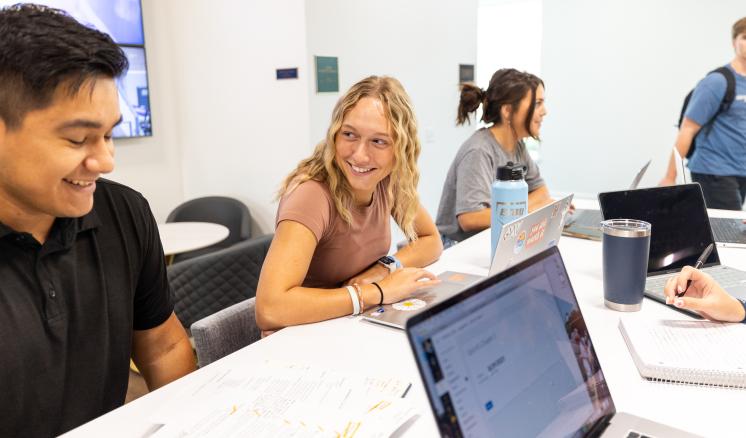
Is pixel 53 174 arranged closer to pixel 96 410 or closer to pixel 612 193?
pixel 96 410

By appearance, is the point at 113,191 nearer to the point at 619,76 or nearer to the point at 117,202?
the point at 117,202

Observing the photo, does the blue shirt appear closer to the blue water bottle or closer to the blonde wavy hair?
the blue water bottle

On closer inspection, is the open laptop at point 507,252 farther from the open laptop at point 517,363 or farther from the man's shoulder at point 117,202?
the man's shoulder at point 117,202

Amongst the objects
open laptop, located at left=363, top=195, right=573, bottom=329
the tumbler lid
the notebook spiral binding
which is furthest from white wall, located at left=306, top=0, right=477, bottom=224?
the notebook spiral binding

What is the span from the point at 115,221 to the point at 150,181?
289 cm

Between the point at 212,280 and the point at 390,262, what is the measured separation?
1.08 m

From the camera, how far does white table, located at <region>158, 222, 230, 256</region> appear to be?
285 centimetres

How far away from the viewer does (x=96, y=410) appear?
113 centimetres

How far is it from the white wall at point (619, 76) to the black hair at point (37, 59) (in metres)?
5.62

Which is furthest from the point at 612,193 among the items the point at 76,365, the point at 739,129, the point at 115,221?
the point at 739,129

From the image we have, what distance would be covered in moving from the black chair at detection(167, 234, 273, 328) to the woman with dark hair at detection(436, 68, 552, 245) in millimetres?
865

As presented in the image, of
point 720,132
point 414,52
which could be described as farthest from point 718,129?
point 414,52

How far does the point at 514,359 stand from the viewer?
67cm

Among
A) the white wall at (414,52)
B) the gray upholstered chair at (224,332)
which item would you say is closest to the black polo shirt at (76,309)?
the gray upholstered chair at (224,332)
